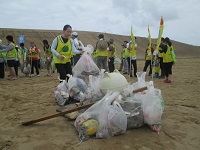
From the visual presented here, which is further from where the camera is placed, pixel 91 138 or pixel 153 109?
pixel 153 109

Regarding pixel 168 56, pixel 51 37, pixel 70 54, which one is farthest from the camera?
pixel 51 37

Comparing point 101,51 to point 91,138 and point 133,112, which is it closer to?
point 133,112

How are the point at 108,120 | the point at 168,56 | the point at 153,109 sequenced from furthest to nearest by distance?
the point at 168,56 < the point at 153,109 < the point at 108,120

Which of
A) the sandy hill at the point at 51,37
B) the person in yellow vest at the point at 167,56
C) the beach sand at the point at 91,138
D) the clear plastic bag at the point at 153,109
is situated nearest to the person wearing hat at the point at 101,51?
the person in yellow vest at the point at 167,56

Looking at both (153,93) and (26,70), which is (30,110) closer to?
(153,93)

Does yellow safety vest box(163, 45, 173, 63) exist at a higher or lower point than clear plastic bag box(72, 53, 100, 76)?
higher

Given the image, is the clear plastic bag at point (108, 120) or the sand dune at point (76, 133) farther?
the clear plastic bag at point (108, 120)

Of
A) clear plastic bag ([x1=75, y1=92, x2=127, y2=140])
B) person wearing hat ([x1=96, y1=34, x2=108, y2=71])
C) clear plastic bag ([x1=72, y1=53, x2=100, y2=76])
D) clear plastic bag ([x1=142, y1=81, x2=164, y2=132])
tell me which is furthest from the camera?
person wearing hat ([x1=96, y1=34, x2=108, y2=71])

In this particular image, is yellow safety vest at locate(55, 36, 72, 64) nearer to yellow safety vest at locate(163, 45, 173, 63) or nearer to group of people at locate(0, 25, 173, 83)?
group of people at locate(0, 25, 173, 83)

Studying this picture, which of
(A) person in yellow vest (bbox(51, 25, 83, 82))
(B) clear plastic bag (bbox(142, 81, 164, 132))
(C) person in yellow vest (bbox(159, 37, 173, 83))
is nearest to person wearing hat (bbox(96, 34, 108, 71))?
(C) person in yellow vest (bbox(159, 37, 173, 83))

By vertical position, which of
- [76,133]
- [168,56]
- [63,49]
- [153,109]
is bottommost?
[76,133]

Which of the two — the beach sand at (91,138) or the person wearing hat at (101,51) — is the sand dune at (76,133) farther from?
the person wearing hat at (101,51)

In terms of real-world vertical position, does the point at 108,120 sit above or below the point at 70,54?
below

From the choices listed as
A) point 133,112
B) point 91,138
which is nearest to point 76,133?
point 91,138
